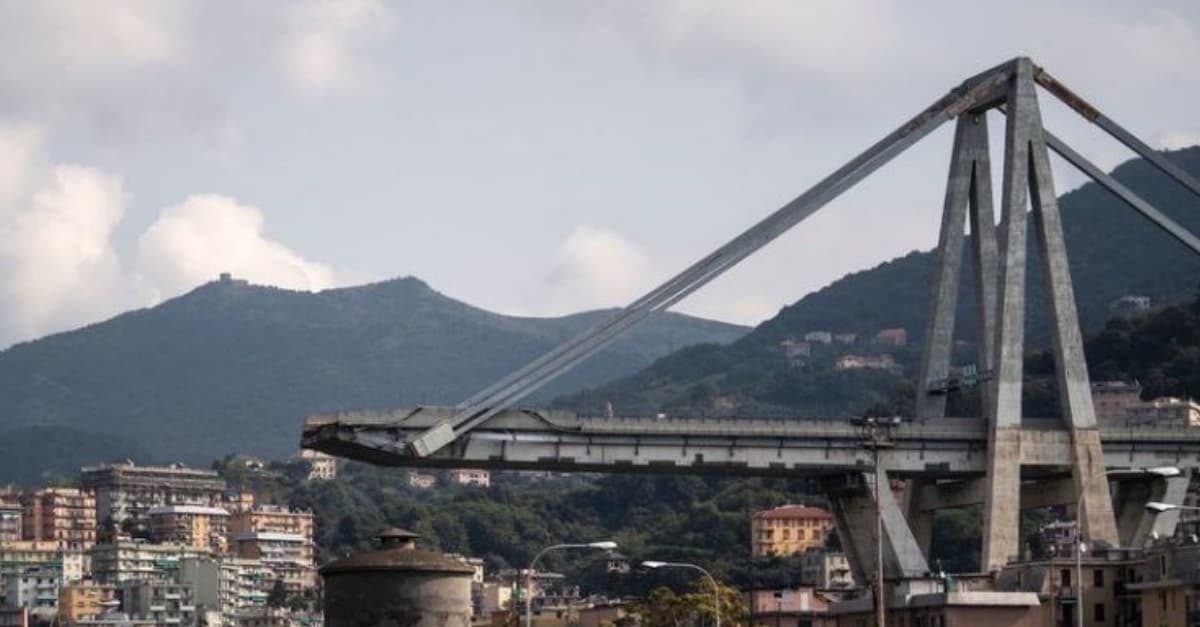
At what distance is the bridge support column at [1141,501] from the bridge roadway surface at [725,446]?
9.61 feet

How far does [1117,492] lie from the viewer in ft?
429

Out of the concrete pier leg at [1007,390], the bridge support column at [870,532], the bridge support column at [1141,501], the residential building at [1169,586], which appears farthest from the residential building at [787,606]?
the residential building at [1169,586]

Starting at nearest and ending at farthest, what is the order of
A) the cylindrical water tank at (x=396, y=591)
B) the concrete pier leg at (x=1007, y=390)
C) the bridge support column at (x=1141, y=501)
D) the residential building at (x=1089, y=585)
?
1. the cylindrical water tank at (x=396, y=591)
2. the residential building at (x=1089, y=585)
3. the concrete pier leg at (x=1007, y=390)
4. the bridge support column at (x=1141, y=501)

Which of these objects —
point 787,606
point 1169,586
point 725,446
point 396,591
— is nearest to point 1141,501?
point 1169,586

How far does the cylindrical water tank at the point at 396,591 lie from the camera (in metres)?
74.9

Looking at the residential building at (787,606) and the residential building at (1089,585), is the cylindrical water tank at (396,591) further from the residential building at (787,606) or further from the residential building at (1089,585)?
the residential building at (787,606)

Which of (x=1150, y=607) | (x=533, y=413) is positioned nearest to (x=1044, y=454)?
(x=1150, y=607)

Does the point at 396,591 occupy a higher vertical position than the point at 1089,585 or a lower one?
higher

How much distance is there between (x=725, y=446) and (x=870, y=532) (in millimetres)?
6717

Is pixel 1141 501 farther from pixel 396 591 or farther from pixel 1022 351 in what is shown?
pixel 396 591

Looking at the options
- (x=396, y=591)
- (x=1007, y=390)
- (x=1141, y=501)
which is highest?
(x=1007, y=390)

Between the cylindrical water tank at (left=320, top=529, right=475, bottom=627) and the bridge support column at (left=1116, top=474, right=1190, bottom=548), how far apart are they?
57.5 meters

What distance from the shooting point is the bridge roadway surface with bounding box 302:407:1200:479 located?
11906cm

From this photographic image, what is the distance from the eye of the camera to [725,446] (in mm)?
122875
